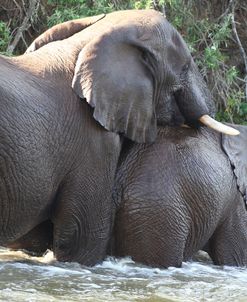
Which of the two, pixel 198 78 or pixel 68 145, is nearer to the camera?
pixel 68 145

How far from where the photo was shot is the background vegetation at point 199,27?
7.85 m

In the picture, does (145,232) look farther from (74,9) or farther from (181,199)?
(74,9)

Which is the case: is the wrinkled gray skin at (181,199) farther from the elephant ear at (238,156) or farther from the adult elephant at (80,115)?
the adult elephant at (80,115)

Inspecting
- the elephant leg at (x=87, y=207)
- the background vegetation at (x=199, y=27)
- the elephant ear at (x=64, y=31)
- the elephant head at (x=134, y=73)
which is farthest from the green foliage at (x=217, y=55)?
the elephant leg at (x=87, y=207)

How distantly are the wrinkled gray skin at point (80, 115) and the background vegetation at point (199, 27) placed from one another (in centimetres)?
213

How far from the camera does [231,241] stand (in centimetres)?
592

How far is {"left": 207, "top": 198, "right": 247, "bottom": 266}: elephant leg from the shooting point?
5898 mm

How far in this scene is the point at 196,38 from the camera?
28.2 feet

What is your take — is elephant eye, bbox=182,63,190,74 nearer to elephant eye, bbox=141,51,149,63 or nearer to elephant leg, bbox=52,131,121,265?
elephant eye, bbox=141,51,149,63

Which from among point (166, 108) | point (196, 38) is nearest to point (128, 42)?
point (166, 108)

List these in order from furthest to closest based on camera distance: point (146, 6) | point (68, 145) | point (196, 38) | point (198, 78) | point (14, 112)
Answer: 1. point (196, 38)
2. point (146, 6)
3. point (198, 78)
4. point (68, 145)
5. point (14, 112)

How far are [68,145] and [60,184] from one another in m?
0.22

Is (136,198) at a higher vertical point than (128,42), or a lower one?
lower

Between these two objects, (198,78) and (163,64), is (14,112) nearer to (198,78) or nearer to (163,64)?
(163,64)
